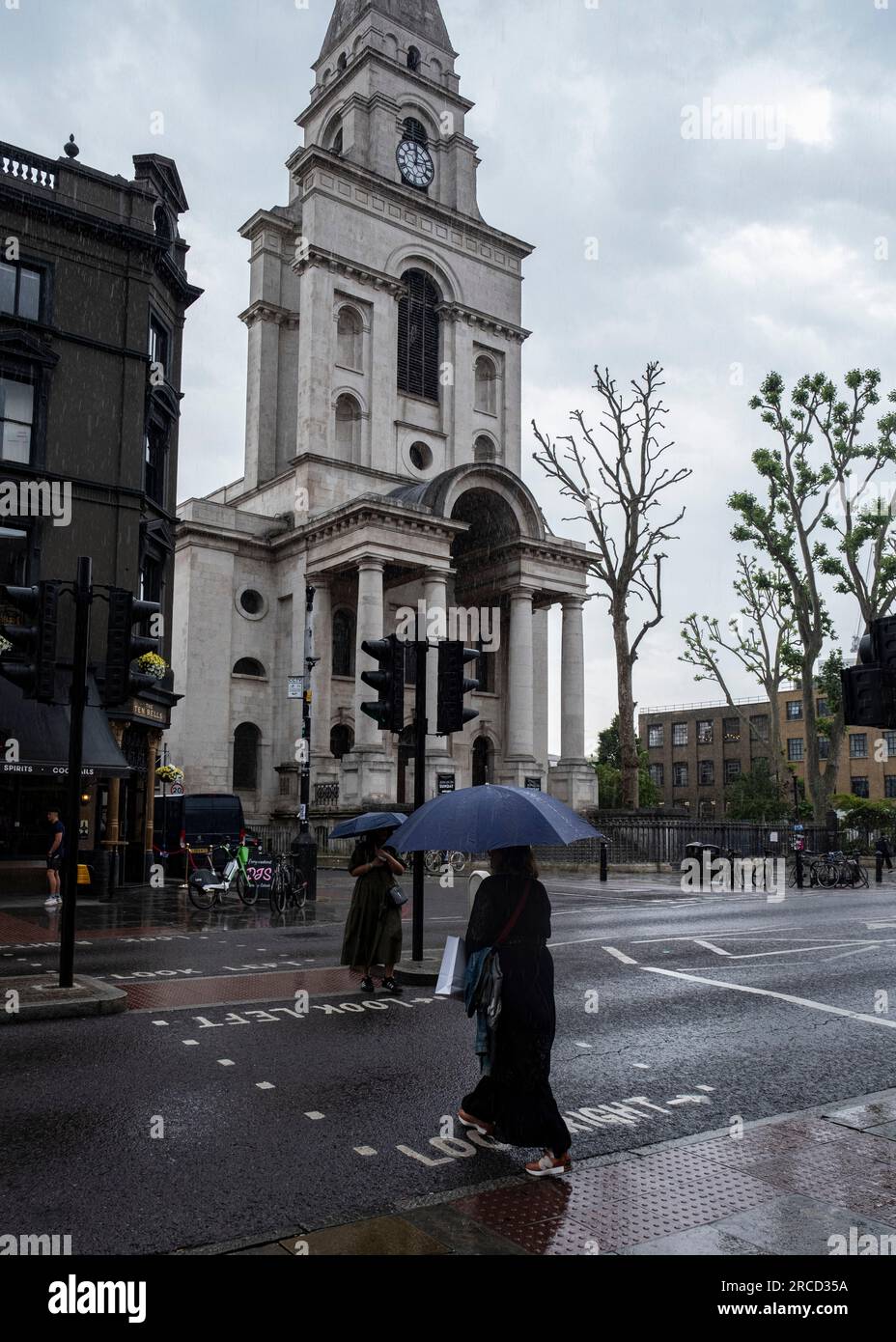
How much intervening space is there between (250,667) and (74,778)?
37.8 m

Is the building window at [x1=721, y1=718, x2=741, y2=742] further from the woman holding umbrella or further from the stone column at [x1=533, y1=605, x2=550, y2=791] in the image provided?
the woman holding umbrella

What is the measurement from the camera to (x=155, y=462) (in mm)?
27172

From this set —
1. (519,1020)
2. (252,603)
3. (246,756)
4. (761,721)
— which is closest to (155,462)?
(252,603)

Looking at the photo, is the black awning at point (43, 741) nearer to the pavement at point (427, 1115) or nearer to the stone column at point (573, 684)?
the pavement at point (427, 1115)

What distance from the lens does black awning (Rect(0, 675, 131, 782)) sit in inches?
803

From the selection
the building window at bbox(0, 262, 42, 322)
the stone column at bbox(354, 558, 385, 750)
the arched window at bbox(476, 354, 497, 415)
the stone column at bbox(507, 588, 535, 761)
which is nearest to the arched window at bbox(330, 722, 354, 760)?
the stone column at bbox(354, 558, 385, 750)

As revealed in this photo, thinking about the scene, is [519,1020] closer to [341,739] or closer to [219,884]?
[219,884]

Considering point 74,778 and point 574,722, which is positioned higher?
point 574,722

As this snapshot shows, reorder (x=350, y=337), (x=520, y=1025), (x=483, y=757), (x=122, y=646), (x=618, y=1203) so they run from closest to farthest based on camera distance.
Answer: (x=618, y=1203) < (x=520, y=1025) < (x=122, y=646) < (x=350, y=337) < (x=483, y=757)

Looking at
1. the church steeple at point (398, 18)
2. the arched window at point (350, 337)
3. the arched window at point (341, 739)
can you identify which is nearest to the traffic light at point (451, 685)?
the arched window at point (341, 739)

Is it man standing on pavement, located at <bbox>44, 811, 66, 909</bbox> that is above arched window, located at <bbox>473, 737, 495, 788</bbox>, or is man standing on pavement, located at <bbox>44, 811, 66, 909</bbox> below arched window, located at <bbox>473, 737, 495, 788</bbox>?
below

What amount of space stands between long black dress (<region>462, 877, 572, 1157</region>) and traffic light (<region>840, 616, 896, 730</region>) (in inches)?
117

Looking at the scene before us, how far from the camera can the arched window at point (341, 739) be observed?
4650cm

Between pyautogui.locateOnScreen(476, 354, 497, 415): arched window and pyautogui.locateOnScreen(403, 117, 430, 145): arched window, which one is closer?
pyautogui.locateOnScreen(476, 354, 497, 415): arched window
